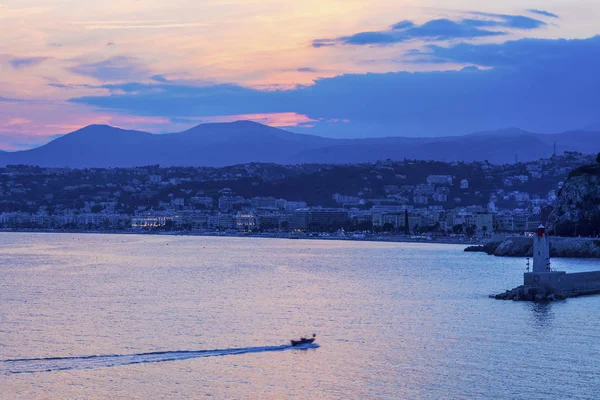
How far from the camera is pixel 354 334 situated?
3006cm

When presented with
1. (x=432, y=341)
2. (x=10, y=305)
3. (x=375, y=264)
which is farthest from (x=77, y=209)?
(x=432, y=341)

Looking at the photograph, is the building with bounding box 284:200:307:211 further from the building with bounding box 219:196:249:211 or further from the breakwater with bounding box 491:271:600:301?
the breakwater with bounding box 491:271:600:301

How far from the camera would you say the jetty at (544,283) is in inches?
1517

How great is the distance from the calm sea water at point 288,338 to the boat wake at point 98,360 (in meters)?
0.03

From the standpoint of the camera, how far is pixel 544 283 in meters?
39.3

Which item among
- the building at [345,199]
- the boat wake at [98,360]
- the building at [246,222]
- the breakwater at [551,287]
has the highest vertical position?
the building at [345,199]

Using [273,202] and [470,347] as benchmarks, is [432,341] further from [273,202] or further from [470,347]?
[273,202]

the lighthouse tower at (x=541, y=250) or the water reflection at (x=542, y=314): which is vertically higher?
the lighthouse tower at (x=541, y=250)

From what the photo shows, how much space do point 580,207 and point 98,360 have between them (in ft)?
189

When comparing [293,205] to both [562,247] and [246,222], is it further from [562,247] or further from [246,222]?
[562,247]

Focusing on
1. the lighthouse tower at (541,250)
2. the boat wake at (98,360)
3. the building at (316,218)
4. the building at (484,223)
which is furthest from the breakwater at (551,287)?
the building at (316,218)

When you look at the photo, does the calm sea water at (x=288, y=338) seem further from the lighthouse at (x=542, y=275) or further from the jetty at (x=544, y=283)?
the lighthouse at (x=542, y=275)

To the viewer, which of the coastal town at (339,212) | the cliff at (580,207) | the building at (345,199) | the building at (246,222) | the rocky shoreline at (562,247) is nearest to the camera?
the rocky shoreline at (562,247)

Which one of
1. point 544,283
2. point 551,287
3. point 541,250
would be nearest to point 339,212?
point 541,250
